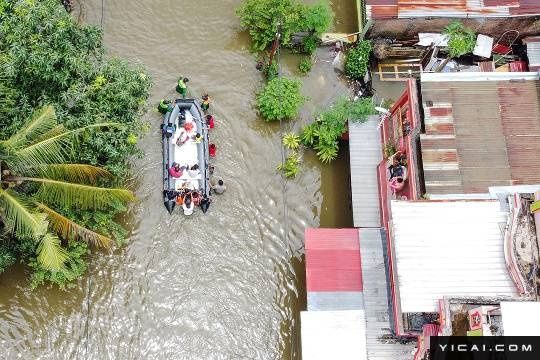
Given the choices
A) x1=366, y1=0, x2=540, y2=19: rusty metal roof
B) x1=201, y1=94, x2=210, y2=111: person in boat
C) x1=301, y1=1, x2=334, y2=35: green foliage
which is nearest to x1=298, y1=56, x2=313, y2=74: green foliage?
x1=301, y1=1, x2=334, y2=35: green foliage

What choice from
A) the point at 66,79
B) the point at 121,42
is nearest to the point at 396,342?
the point at 66,79

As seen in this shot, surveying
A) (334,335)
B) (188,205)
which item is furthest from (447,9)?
(334,335)

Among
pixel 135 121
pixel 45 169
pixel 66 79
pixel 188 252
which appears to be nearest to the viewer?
pixel 45 169

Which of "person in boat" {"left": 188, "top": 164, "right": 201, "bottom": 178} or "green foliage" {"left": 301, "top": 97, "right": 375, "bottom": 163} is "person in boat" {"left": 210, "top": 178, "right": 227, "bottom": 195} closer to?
"person in boat" {"left": 188, "top": 164, "right": 201, "bottom": 178}

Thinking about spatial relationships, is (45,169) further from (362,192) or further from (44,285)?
(362,192)

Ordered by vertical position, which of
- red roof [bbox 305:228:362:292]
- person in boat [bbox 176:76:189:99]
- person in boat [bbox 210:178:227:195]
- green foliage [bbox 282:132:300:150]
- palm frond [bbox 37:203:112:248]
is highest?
person in boat [bbox 176:76:189:99]

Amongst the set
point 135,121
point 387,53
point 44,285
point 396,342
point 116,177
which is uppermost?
point 387,53
